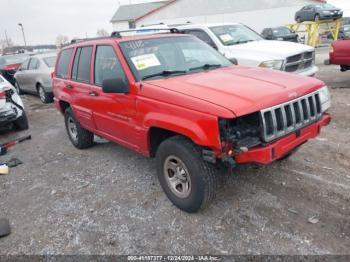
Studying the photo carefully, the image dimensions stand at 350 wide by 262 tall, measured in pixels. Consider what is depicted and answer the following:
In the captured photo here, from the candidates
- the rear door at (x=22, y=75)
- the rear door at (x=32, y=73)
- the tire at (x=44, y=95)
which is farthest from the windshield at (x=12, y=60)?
the tire at (x=44, y=95)

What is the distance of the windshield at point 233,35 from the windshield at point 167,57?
133 inches

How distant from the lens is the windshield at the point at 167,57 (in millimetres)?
3590

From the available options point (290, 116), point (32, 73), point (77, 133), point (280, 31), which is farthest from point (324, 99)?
point (280, 31)

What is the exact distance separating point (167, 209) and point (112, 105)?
4.93 ft

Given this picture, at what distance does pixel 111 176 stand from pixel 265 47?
4.73 meters

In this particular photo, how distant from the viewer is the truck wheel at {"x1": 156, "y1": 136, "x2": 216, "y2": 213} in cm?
295

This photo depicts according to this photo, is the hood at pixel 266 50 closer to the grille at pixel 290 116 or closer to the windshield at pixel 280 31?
the grille at pixel 290 116

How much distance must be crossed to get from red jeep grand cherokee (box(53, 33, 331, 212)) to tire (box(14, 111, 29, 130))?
337 cm

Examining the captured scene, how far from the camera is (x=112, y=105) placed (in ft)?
12.9

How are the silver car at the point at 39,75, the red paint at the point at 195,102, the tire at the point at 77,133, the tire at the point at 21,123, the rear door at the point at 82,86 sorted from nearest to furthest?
the red paint at the point at 195,102, the rear door at the point at 82,86, the tire at the point at 77,133, the tire at the point at 21,123, the silver car at the point at 39,75

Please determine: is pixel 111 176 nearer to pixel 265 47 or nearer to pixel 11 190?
pixel 11 190

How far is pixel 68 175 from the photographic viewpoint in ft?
15.1

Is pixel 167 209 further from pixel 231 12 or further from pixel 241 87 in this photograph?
pixel 231 12

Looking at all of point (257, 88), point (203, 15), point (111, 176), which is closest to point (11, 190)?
point (111, 176)
